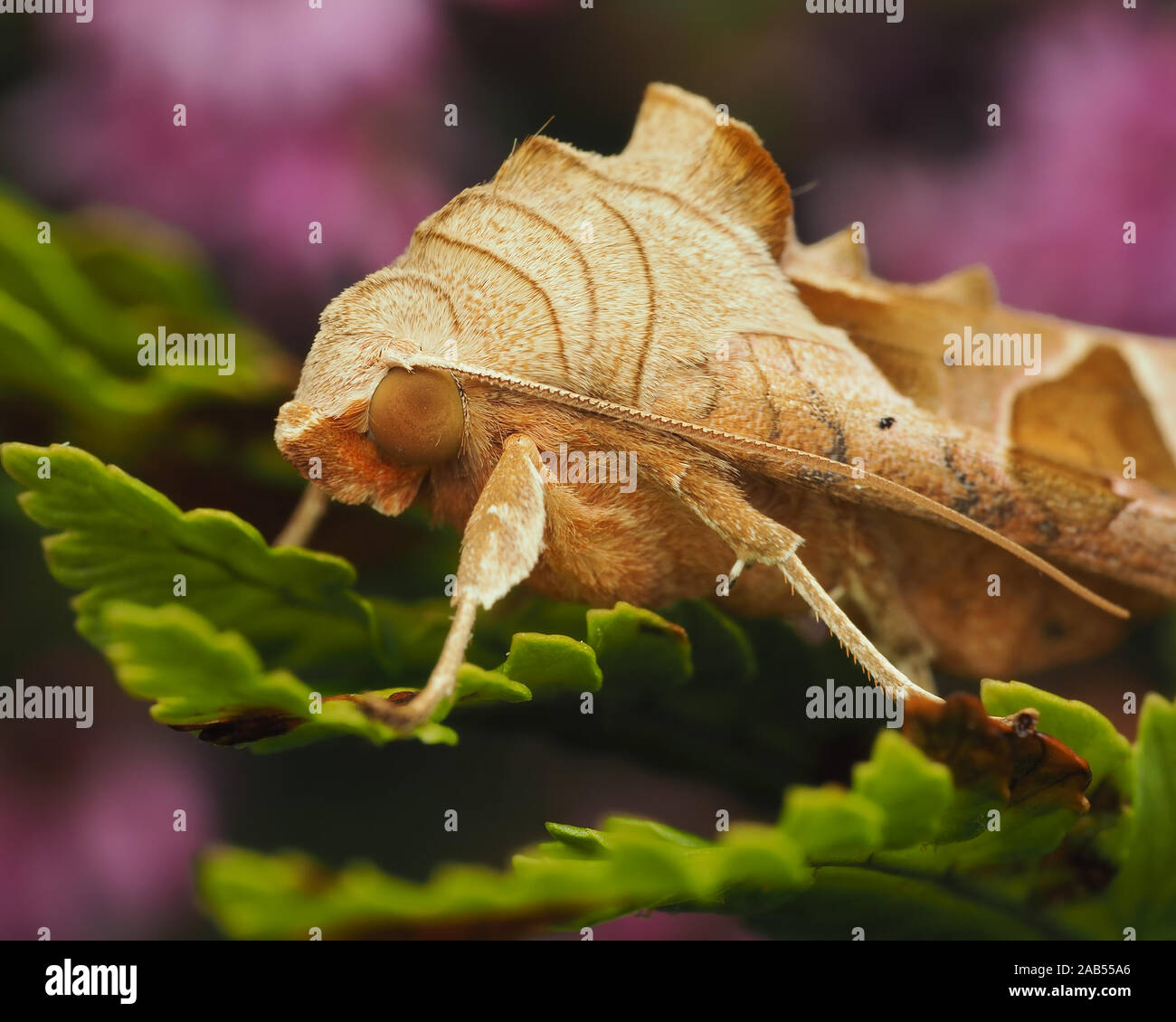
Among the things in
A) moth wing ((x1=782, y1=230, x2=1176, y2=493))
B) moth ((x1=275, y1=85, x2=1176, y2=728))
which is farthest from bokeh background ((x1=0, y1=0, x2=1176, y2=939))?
moth wing ((x1=782, y1=230, x2=1176, y2=493))

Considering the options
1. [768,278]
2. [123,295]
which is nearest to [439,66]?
[123,295]

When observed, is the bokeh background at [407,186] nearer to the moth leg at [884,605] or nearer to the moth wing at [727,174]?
the moth leg at [884,605]

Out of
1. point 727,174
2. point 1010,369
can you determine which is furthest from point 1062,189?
point 727,174

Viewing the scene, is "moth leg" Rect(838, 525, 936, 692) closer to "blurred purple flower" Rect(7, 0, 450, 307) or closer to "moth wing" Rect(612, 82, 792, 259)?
"moth wing" Rect(612, 82, 792, 259)

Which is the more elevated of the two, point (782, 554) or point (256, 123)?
point (256, 123)

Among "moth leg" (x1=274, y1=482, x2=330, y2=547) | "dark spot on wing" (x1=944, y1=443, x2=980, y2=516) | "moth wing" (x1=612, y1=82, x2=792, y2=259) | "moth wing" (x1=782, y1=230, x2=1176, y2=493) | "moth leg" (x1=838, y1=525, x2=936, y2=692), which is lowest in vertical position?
"moth leg" (x1=838, y1=525, x2=936, y2=692)

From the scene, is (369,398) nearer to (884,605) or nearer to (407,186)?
(884,605)

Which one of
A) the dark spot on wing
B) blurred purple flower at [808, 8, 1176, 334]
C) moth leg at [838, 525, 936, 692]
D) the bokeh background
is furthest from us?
blurred purple flower at [808, 8, 1176, 334]
